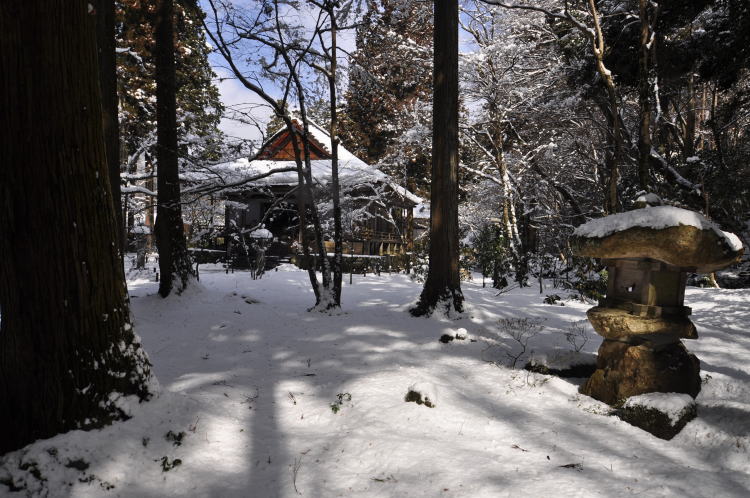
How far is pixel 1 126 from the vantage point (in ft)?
8.40

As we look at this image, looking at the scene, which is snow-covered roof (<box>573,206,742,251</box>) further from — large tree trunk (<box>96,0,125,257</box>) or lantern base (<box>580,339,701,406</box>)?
large tree trunk (<box>96,0,125,257</box>)

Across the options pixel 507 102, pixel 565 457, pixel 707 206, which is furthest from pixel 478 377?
pixel 507 102

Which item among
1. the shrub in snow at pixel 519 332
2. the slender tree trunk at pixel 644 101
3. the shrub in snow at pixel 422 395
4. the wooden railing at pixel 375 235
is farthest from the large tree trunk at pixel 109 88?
the wooden railing at pixel 375 235

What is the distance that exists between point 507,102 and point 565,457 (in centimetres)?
1482

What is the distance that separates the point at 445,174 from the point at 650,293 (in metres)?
4.43

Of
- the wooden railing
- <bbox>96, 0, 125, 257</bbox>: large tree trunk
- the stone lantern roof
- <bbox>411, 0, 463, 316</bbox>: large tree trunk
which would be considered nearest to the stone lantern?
the stone lantern roof

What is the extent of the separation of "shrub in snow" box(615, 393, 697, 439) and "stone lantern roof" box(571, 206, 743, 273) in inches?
52.5

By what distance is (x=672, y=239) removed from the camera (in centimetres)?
396

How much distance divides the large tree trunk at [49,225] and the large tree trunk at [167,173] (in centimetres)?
637

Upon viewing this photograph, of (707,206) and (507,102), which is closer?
(707,206)

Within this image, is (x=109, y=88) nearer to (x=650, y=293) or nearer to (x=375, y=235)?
(x=650, y=293)

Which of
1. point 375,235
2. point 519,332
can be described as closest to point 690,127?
point 519,332

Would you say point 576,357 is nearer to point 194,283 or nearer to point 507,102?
point 194,283

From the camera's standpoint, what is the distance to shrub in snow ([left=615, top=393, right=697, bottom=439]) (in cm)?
383
